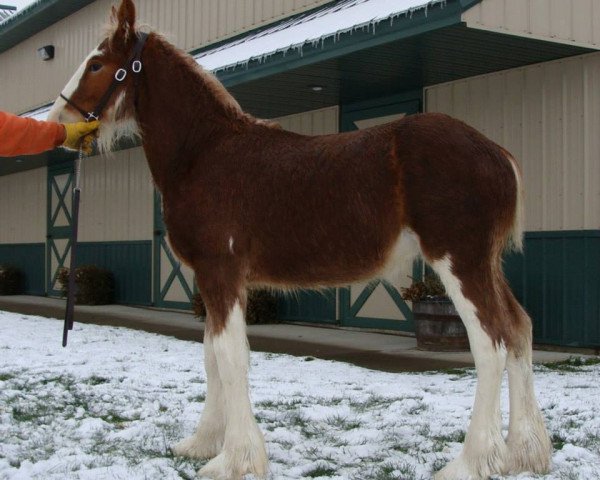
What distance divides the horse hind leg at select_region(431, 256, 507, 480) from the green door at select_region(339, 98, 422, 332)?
20.0 ft

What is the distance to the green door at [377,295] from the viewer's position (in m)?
9.98

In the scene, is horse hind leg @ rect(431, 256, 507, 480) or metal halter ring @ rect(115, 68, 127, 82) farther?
→ metal halter ring @ rect(115, 68, 127, 82)

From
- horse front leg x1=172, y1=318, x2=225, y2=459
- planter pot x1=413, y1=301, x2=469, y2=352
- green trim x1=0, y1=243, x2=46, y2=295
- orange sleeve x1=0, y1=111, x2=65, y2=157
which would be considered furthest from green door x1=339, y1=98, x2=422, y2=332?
green trim x1=0, y1=243, x2=46, y2=295

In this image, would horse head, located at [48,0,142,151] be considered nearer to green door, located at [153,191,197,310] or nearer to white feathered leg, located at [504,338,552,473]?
white feathered leg, located at [504,338,552,473]

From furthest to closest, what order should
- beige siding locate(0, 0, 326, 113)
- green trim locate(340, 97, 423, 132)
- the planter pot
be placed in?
beige siding locate(0, 0, 326, 113)
green trim locate(340, 97, 423, 132)
the planter pot

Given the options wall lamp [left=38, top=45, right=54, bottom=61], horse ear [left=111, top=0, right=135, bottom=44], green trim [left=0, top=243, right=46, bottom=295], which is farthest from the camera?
green trim [left=0, top=243, right=46, bottom=295]

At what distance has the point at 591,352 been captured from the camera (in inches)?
322

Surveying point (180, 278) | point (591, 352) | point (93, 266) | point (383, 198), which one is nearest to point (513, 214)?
point (383, 198)

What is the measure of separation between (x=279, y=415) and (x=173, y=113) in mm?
2303

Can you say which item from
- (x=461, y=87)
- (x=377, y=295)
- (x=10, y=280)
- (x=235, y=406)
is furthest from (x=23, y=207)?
(x=235, y=406)

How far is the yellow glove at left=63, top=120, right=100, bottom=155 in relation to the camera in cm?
407

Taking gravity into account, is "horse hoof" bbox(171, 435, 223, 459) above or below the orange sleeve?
below

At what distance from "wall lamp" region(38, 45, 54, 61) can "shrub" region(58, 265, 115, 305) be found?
5.59 metres

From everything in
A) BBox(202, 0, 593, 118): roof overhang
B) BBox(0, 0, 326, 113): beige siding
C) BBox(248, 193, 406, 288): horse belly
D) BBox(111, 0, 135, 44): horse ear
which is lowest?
BBox(248, 193, 406, 288): horse belly
